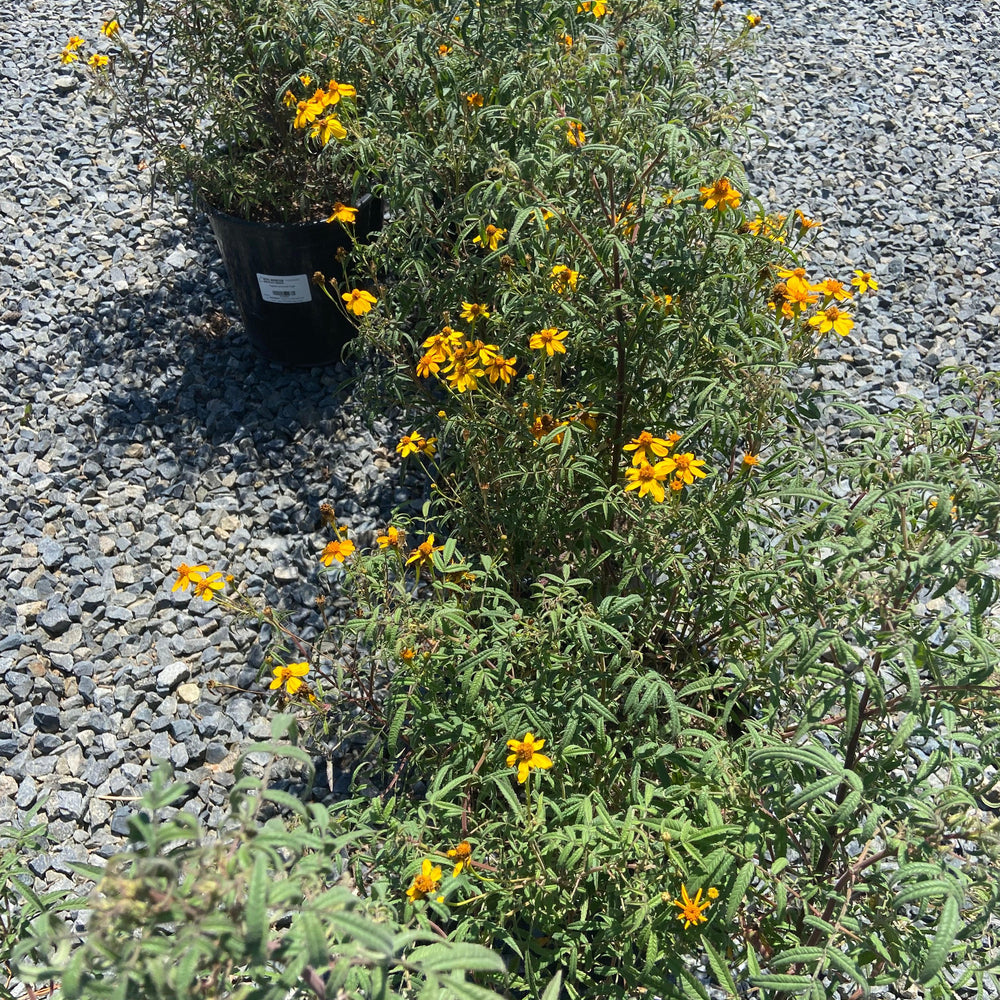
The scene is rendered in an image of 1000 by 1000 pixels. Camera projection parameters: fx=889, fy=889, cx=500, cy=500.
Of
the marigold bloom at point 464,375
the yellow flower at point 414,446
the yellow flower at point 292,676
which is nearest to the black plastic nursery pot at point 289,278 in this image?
the yellow flower at point 414,446

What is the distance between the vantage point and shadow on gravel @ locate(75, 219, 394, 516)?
10.1 feet

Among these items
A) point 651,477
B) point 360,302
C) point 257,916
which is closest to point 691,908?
point 651,477

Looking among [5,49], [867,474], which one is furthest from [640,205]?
[5,49]

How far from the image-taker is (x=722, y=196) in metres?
1.84

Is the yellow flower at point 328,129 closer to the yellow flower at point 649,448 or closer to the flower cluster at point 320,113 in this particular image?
the flower cluster at point 320,113

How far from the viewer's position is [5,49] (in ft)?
15.5

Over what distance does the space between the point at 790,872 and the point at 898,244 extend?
2.95 m

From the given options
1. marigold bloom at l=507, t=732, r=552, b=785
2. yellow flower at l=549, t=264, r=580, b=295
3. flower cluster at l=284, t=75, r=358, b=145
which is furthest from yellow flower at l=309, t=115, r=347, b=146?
marigold bloom at l=507, t=732, r=552, b=785

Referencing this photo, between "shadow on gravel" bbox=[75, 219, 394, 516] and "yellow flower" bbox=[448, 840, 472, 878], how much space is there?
1.60m

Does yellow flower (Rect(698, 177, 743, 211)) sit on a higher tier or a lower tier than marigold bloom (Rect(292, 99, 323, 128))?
lower

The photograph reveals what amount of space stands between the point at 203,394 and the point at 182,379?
12 centimetres

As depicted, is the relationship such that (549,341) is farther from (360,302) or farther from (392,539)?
(360,302)

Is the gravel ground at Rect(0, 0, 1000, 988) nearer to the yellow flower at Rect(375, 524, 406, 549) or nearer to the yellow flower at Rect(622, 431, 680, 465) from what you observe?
the yellow flower at Rect(622, 431, 680, 465)

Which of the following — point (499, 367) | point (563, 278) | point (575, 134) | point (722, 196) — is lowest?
point (499, 367)
